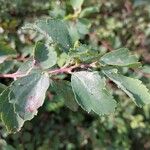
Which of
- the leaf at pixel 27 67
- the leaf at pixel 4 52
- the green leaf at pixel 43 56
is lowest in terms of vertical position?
the leaf at pixel 4 52

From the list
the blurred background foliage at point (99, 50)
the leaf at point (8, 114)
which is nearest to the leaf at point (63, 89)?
the leaf at point (8, 114)

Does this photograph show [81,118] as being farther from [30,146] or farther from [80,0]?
[80,0]

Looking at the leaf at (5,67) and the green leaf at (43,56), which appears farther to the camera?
the leaf at (5,67)

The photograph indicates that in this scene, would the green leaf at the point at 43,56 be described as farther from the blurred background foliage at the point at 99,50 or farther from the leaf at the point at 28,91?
the blurred background foliage at the point at 99,50

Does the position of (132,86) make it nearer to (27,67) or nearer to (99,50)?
(27,67)

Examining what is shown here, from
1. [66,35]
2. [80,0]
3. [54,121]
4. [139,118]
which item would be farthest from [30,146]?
[66,35]

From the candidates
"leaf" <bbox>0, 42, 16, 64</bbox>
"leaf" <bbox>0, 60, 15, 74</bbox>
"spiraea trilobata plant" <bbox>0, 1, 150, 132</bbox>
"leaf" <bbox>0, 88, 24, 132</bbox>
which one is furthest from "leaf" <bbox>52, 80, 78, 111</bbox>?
"leaf" <bbox>0, 60, 15, 74</bbox>

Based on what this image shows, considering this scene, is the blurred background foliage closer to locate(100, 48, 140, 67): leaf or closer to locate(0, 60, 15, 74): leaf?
locate(0, 60, 15, 74): leaf
